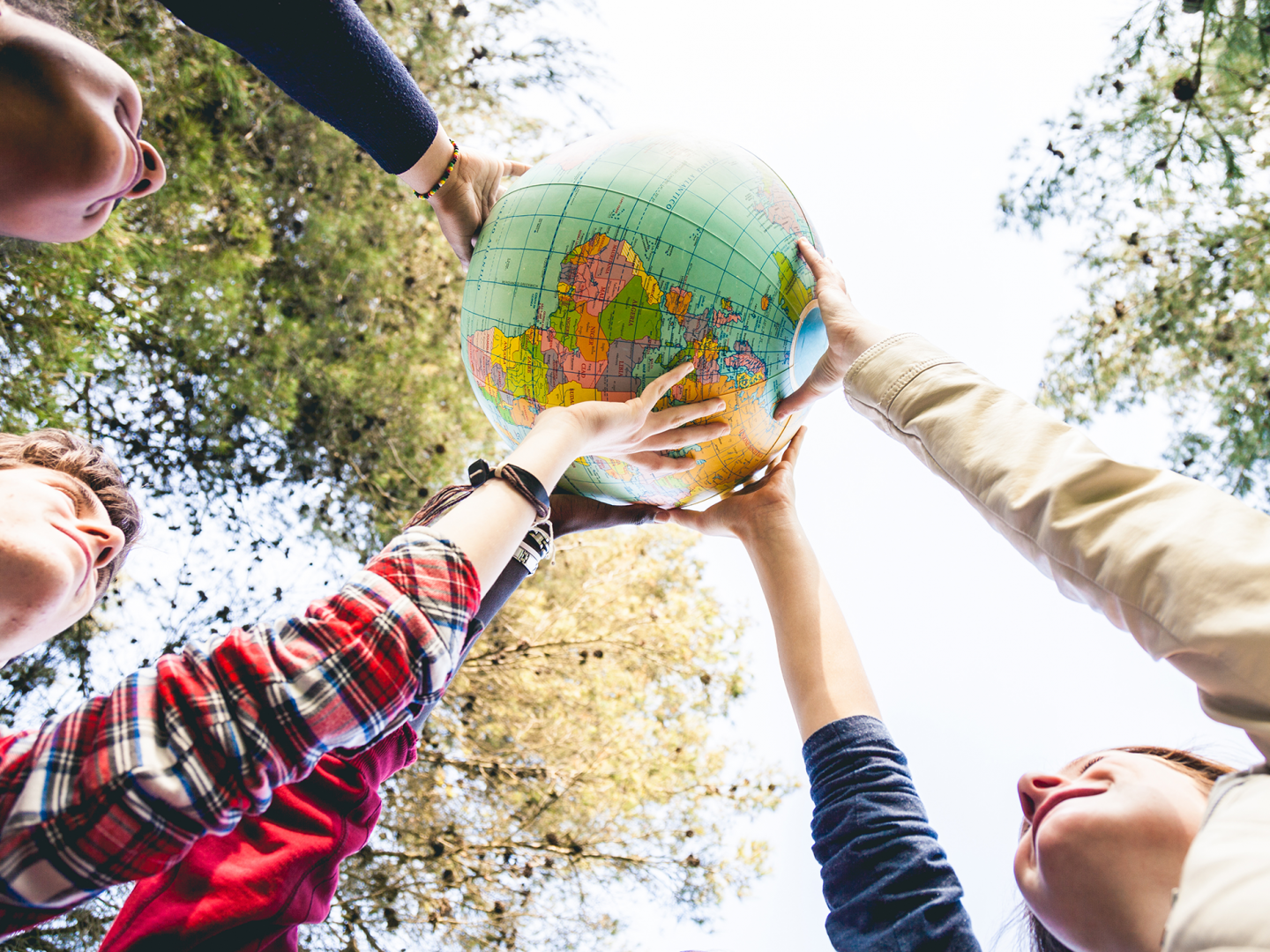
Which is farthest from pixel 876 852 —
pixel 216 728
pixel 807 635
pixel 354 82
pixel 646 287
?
pixel 354 82

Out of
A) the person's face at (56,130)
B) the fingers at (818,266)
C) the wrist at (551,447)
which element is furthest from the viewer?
the fingers at (818,266)

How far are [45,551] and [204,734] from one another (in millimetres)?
636

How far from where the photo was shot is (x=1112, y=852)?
0.96 meters

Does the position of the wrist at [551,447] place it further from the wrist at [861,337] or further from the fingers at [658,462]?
the wrist at [861,337]

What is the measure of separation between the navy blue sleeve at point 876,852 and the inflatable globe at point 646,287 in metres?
0.77

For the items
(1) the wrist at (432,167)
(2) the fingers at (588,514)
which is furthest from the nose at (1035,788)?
(1) the wrist at (432,167)

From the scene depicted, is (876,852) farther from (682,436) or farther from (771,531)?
(682,436)

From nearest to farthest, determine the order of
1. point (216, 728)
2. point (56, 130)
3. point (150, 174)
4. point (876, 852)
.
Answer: point (216, 728) < point (56, 130) < point (150, 174) < point (876, 852)

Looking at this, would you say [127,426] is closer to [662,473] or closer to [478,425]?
[478,425]

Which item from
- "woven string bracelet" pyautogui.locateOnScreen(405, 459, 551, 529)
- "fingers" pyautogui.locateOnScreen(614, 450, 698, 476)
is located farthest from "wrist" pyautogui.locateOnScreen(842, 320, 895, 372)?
"woven string bracelet" pyautogui.locateOnScreen(405, 459, 551, 529)

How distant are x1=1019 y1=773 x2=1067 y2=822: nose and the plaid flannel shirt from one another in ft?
3.20

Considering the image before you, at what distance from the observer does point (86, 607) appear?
137 centimetres

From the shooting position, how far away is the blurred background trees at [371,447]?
2.92m

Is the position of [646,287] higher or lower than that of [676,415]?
higher
